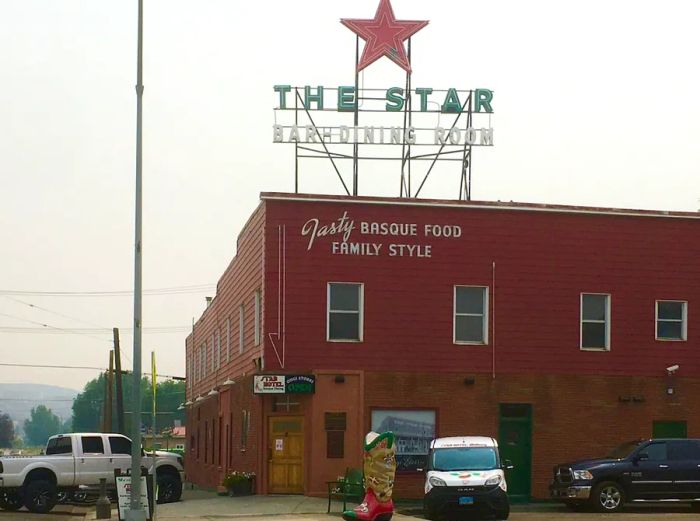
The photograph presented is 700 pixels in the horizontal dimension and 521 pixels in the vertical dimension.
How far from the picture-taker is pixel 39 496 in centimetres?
3466

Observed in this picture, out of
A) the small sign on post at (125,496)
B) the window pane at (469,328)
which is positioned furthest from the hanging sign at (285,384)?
the small sign on post at (125,496)

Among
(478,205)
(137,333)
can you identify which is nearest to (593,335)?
(478,205)

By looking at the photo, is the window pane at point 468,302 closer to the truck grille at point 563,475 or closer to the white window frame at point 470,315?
the white window frame at point 470,315

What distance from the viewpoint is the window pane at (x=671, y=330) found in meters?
38.2

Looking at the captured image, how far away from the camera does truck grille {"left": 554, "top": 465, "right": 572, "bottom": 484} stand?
31781mm

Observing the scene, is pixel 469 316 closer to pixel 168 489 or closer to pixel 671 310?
pixel 671 310

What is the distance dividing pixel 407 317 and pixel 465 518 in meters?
8.76

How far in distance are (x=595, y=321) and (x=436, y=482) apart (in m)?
10.8

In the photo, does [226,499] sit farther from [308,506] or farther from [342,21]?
[342,21]

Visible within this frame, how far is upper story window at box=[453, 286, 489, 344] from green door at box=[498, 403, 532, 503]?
2.08 m

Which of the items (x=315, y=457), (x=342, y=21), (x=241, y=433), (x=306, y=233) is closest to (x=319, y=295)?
(x=306, y=233)

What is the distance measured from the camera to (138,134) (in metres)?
28.7

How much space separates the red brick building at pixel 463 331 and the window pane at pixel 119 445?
11.6 ft

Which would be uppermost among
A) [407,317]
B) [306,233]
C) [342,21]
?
[342,21]
